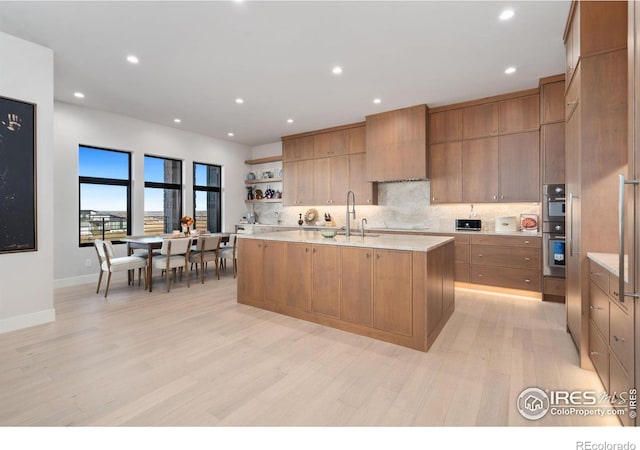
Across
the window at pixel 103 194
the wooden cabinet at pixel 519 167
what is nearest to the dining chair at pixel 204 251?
the window at pixel 103 194

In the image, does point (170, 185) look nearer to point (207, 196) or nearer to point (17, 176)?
point (207, 196)

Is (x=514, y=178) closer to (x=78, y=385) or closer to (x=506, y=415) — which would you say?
(x=506, y=415)

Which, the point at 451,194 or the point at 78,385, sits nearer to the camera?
the point at 78,385

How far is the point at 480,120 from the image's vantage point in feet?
15.7

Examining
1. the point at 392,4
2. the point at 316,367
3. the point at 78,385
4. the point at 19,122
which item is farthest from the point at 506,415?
the point at 19,122

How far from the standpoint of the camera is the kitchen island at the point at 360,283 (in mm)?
2643

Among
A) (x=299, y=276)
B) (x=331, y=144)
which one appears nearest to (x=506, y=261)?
(x=299, y=276)

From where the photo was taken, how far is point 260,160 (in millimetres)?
7730

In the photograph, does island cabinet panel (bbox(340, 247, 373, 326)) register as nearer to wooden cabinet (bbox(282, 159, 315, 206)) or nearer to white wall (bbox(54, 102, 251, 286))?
wooden cabinet (bbox(282, 159, 315, 206))

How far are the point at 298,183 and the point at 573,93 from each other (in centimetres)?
507

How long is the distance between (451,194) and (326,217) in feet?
8.92

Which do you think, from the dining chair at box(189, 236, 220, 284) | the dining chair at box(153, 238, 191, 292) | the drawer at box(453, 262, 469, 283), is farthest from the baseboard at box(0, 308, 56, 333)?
the drawer at box(453, 262, 469, 283)

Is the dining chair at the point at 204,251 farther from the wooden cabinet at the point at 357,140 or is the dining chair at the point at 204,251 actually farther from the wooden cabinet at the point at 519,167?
the wooden cabinet at the point at 519,167

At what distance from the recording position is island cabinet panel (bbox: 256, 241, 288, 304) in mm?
3502
